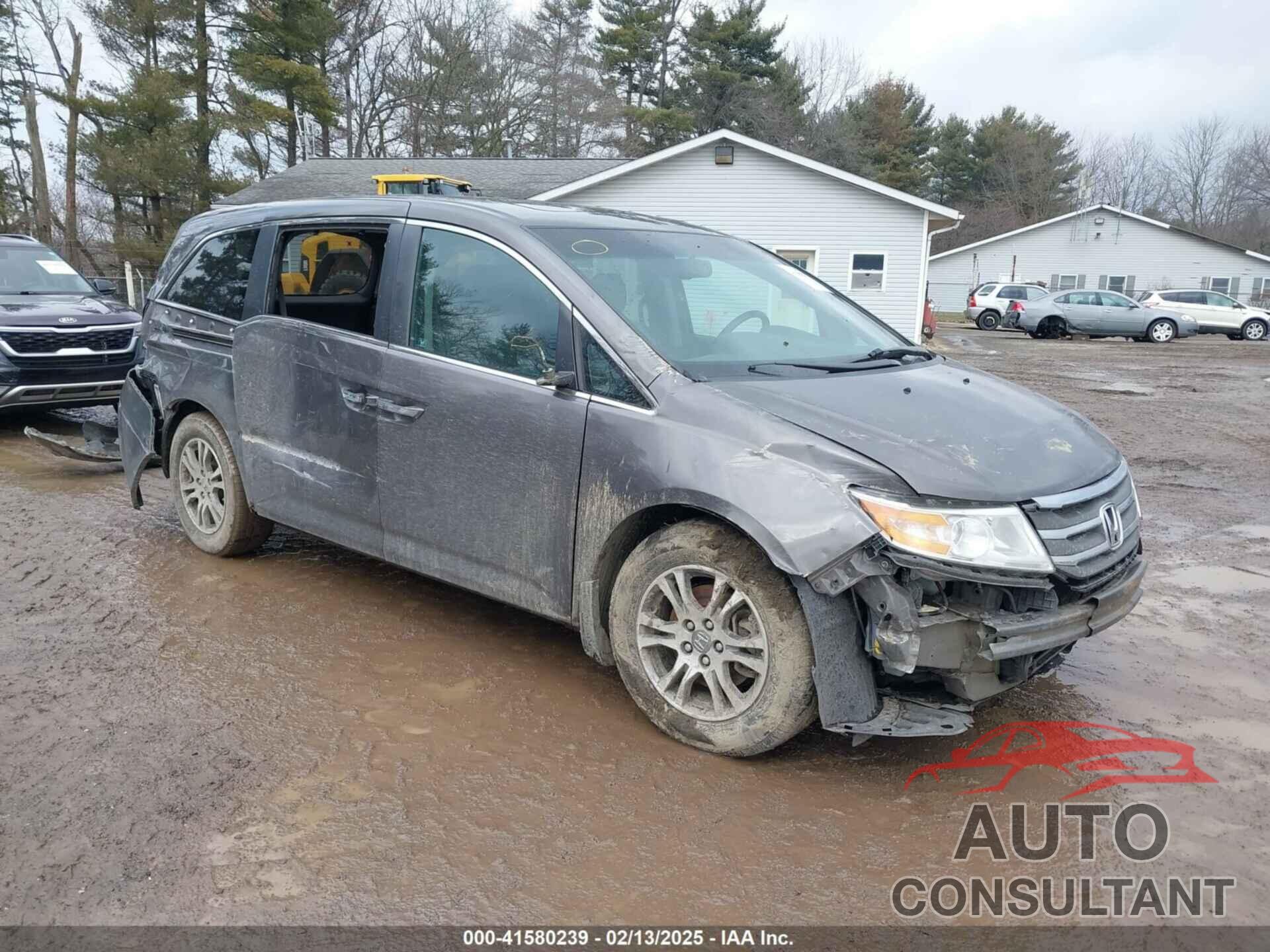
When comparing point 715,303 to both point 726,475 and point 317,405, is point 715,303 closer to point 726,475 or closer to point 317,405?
point 726,475

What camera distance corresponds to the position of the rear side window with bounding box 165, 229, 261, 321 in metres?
5.02

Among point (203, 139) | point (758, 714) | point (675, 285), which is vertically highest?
point (203, 139)

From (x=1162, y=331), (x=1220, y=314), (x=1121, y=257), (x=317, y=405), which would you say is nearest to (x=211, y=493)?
(x=317, y=405)

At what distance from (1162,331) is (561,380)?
30238 mm

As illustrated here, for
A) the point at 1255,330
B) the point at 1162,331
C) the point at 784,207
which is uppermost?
the point at 784,207

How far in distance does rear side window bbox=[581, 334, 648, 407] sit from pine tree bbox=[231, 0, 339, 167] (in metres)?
28.2

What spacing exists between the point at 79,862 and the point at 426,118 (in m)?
38.6

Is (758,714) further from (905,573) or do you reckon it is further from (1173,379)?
(1173,379)

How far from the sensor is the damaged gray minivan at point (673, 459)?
305 cm

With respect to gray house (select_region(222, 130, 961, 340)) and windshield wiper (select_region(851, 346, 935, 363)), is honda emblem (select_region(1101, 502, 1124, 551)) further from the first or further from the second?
gray house (select_region(222, 130, 961, 340))

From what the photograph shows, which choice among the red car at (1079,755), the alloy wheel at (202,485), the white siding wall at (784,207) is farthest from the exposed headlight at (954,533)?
the white siding wall at (784,207)

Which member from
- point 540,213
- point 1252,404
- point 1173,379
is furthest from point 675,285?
point 1173,379

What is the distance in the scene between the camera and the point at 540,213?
4.30 meters

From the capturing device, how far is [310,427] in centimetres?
453
